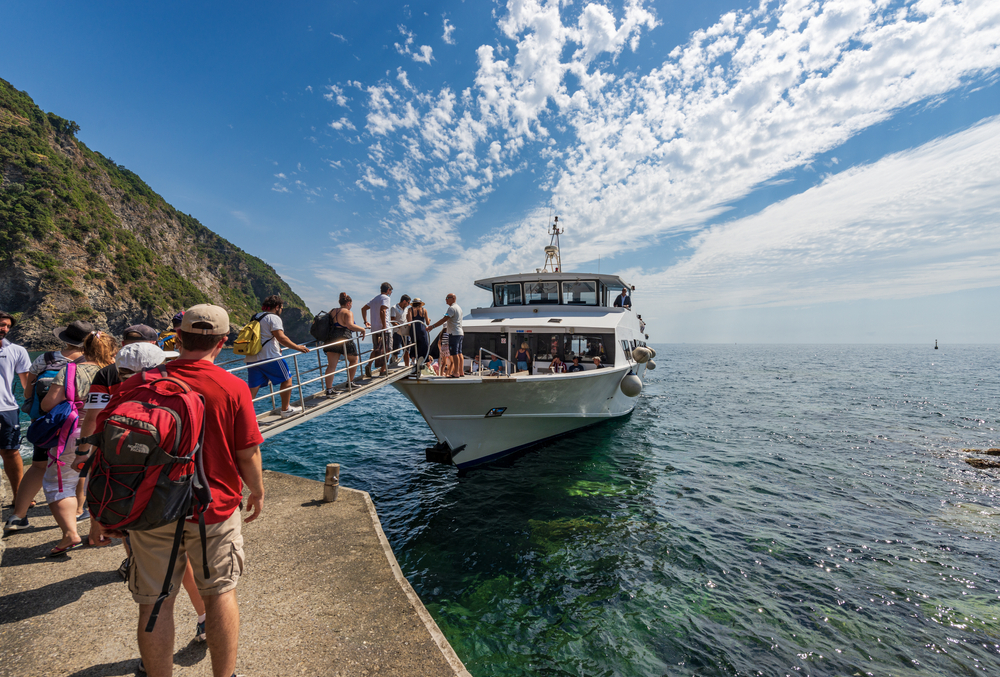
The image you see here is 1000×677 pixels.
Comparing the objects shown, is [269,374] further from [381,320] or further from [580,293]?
[580,293]

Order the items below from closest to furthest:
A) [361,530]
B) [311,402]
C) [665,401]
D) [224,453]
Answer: [224,453] < [361,530] < [311,402] < [665,401]

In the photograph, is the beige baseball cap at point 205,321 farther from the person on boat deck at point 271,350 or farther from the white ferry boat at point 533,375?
the white ferry boat at point 533,375

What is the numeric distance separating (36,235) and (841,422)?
291 ft

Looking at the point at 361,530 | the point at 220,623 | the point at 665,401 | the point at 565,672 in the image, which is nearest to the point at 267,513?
the point at 361,530

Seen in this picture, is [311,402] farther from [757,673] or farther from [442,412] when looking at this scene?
[757,673]

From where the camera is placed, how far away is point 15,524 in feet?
13.3

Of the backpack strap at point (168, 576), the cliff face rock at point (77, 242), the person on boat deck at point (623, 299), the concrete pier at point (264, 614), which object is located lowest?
the concrete pier at point (264, 614)

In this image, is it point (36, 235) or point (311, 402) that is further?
point (36, 235)

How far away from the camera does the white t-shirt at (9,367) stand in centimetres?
360

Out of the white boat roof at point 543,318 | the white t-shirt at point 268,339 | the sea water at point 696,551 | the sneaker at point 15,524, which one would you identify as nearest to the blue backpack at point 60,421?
the sneaker at point 15,524

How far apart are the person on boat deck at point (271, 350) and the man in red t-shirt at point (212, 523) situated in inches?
107

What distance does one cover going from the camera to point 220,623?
2.03 m

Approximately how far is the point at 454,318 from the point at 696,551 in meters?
5.78

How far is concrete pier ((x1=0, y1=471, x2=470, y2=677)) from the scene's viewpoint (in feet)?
8.73
